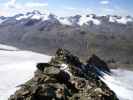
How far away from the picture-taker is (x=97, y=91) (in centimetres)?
4872

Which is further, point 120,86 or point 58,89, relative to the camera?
point 120,86

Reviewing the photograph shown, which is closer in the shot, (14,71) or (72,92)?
(72,92)

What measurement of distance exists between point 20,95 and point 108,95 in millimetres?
14290

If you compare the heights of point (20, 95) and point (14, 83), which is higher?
point (20, 95)

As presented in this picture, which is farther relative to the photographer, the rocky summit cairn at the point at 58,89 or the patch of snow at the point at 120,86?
the patch of snow at the point at 120,86

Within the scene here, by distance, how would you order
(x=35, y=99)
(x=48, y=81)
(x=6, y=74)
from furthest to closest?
1. (x=6, y=74)
2. (x=48, y=81)
3. (x=35, y=99)

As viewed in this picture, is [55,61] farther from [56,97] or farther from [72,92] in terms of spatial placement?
[56,97]

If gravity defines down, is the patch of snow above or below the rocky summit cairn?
below

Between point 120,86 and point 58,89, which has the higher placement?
point 58,89

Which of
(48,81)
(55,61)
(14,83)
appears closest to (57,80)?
(48,81)

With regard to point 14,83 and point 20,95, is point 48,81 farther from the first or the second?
point 14,83

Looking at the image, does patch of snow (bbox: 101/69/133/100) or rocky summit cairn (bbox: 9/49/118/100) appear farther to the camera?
patch of snow (bbox: 101/69/133/100)

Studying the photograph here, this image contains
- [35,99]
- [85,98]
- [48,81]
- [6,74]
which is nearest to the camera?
[35,99]

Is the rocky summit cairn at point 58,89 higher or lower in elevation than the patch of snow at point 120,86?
higher
